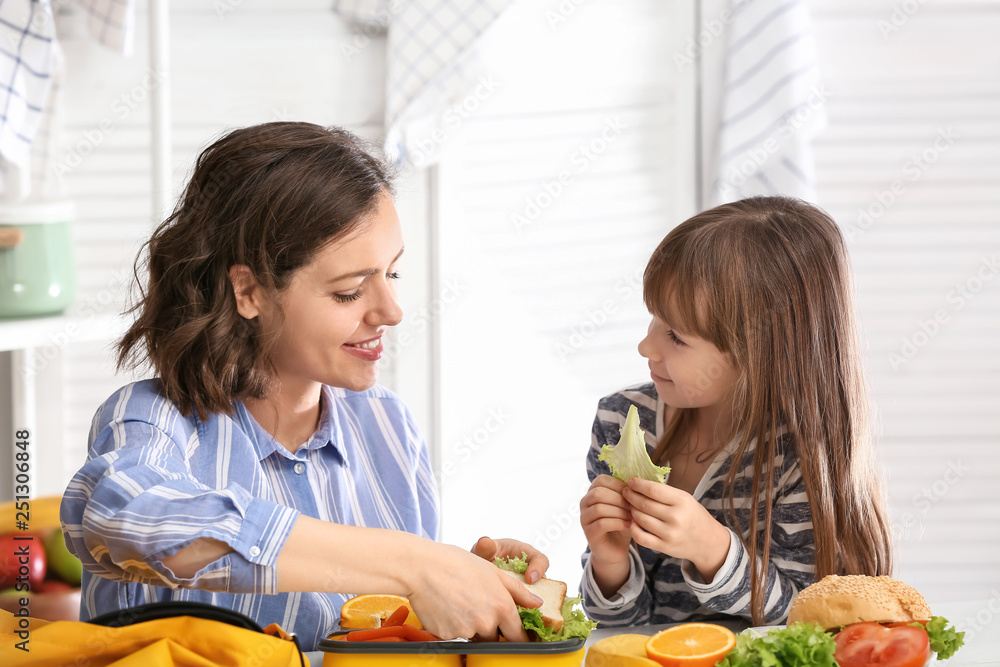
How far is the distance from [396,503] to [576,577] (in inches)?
54.5

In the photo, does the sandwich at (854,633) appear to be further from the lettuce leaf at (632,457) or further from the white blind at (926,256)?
the white blind at (926,256)

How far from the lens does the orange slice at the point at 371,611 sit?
3.54 feet

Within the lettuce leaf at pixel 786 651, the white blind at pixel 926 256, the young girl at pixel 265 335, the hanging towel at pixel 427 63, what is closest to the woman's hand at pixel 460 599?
the young girl at pixel 265 335

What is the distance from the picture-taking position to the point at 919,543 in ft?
8.06

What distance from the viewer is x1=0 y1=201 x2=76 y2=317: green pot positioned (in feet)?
5.93

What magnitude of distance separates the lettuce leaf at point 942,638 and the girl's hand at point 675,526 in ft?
1.01

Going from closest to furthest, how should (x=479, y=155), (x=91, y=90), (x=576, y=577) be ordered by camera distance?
(x=91, y=90) → (x=479, y=155) → (x=576, y=577)

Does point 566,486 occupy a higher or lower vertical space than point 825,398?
lower

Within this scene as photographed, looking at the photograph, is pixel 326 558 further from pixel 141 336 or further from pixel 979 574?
pixel 979 574

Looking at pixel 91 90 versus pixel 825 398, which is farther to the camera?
pixel 91 90

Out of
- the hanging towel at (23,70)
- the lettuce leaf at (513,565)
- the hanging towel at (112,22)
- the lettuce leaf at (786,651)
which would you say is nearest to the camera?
the lettuce leaf at (786,651)

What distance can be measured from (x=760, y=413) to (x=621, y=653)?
55 cm

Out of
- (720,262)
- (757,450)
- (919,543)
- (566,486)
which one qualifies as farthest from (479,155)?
(919,543)

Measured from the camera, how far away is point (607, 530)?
4.18 ft
